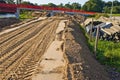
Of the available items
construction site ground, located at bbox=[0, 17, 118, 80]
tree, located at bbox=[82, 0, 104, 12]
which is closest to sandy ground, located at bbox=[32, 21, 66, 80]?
construction site ground, located at bbox=[0, 17, 118, 80]

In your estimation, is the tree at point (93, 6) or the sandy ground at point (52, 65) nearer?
the sandy ground at point (52, 65)

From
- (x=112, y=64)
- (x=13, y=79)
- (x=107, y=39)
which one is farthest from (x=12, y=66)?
(x=107, y=39)

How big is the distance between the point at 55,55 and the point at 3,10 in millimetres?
36002

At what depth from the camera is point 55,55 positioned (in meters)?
14.0

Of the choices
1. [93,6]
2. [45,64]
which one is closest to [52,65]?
[45,64]

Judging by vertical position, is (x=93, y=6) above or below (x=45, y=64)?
below

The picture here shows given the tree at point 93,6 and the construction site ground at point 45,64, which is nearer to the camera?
the construction site ground at point 45,64

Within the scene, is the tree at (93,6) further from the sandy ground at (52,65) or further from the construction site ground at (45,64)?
the sandy ground at (52,65)

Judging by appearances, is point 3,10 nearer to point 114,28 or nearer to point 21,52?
point 114,28

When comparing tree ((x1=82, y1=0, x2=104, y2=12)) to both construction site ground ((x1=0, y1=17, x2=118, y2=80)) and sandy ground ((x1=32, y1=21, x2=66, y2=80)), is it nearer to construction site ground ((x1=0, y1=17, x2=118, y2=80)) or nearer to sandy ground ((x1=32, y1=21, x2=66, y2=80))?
construction site ground ((x1=0, y1=17, x2=118, y2=80))

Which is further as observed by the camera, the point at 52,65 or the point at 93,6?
the point at 93,6

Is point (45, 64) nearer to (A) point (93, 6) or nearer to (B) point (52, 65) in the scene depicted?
(B) point (52, 65)

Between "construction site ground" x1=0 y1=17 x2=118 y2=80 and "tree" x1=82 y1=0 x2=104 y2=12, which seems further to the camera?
"tree" x1=82 y1=0 x2=104 y2=12

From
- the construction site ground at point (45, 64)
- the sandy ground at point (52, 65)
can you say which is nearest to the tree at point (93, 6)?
the construction site ground at point (45, 64)
